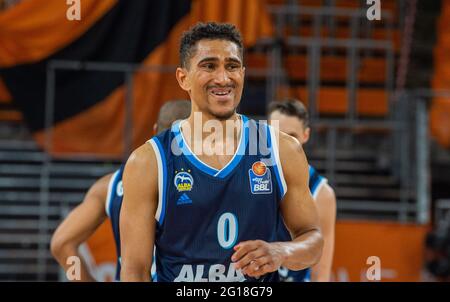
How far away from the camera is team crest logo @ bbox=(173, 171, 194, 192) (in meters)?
3.83

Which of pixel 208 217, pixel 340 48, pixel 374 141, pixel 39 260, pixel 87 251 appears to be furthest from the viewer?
pixel 340 48

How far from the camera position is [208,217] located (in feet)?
12.6

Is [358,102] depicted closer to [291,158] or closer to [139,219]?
[291,158]

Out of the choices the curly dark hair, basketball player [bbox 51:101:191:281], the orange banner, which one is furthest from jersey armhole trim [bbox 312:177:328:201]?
the orange banner

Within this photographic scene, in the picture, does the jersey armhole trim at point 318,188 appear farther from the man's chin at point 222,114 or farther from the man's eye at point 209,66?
the man's eye at point 209,66

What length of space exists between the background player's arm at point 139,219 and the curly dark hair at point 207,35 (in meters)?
0.54

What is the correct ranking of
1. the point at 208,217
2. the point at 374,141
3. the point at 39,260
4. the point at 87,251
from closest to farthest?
1. the point at 208,217
2. the point at 87,251
3. the point at 39,260
4. the point at 374,141

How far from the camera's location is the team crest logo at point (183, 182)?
151 inches

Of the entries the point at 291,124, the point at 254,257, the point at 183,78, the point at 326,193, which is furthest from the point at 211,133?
the point at 291,124

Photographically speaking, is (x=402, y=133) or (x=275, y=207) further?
(x=402, y=133)

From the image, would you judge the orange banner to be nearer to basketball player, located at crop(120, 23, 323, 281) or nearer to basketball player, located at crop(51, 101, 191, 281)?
basketball player, located at crop(51, 101, 191, 281)
